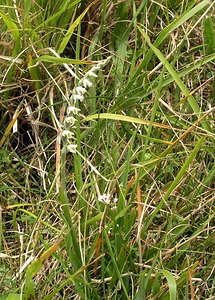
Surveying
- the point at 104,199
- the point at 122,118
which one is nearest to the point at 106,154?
the point at 122,118

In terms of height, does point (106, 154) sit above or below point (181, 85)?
below

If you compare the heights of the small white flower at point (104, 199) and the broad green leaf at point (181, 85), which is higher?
the broad green leaf at point (181, 85)

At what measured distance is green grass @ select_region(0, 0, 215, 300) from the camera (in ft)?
4.58

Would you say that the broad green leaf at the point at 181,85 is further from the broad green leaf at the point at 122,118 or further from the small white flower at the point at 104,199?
the small white flower at the point at 104,199

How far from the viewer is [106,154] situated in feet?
5.16

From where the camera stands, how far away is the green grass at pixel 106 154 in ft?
4.58

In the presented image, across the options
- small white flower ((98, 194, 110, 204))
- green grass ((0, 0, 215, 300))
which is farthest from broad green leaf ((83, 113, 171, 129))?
small white flower ((98, 194, 110, 204))

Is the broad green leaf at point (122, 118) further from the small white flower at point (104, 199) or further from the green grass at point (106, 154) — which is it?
the small white flower at point (104, 199)

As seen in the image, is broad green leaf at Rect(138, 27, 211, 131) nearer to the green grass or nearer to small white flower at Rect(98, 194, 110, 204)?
the green grass

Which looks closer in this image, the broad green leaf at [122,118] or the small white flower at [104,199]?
the small white flower at [104,199]

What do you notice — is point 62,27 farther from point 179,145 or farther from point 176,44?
point 179,145

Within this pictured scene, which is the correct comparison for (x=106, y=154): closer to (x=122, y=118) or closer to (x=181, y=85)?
(x=122, y=118)

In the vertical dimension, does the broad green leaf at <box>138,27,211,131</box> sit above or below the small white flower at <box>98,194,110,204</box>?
above

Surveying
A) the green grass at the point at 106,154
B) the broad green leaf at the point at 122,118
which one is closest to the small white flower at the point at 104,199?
the green grass at the point at 106,154
